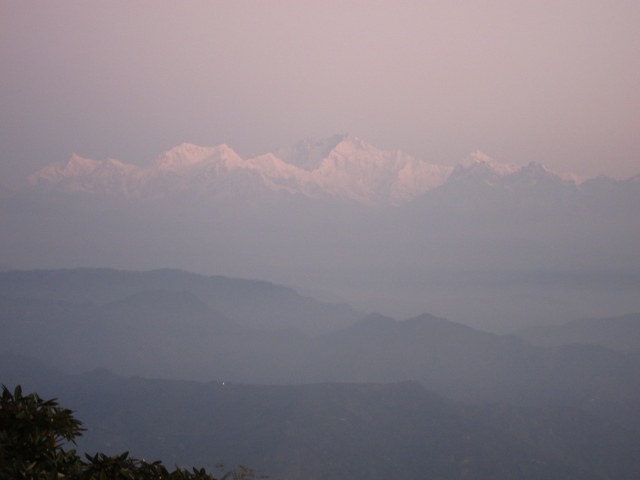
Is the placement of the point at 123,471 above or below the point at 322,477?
above

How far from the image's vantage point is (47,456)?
1991 cm

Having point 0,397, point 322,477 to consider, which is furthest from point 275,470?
point 0,397

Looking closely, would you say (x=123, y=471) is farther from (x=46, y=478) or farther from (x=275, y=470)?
(x=275, y=470)

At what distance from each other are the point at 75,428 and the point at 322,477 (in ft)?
607

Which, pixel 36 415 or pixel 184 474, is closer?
pixel 184 474

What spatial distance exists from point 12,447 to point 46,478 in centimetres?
262

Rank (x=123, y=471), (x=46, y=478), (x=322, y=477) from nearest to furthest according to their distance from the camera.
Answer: (x=46, y=478) → (x=123, y=471) → (x=322, y=477)

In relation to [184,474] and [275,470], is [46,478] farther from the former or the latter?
[275,470]

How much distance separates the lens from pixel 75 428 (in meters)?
21.7

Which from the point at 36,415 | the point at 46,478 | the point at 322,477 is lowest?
the point at 322,477

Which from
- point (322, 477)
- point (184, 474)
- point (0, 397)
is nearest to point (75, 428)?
point (0, 397)

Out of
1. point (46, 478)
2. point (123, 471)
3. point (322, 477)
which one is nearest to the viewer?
point (46, 478)

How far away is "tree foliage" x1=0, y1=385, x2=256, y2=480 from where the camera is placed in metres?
19.0

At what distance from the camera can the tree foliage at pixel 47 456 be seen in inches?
746
